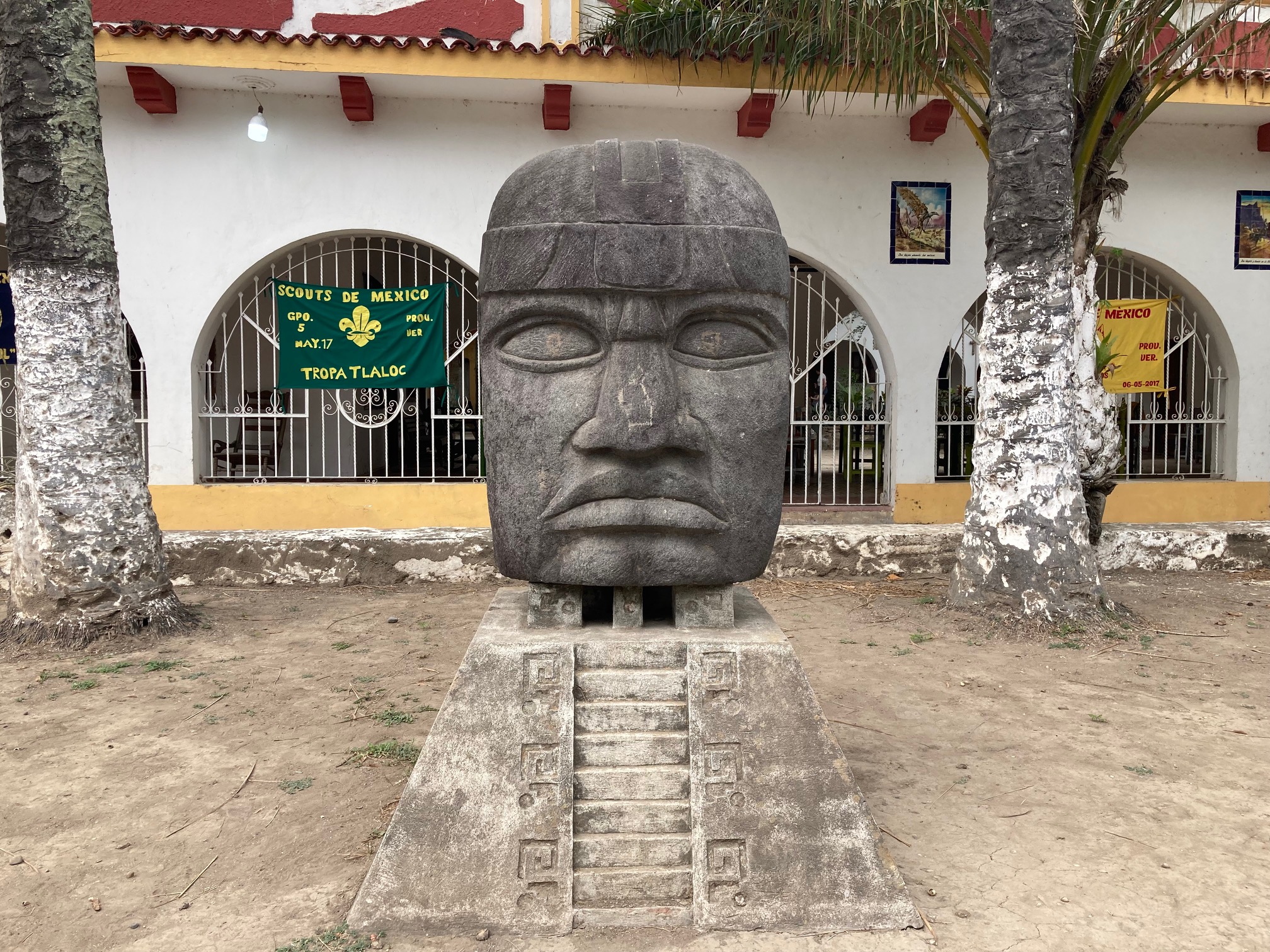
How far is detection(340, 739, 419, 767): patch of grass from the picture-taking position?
11.4 feet

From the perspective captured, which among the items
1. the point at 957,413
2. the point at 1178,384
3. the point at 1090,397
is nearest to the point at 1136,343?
the point at 1178,384

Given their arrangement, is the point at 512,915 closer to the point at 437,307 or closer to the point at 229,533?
the point at 229,533

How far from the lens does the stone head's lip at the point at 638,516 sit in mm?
2557

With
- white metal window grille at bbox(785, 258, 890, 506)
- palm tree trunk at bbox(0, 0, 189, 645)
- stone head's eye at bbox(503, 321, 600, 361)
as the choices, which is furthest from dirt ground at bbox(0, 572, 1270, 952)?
white metal window grille at bbox(785, 258, 890, 506)

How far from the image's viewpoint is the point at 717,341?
2.61m

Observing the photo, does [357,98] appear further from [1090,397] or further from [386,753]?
[1090,397]

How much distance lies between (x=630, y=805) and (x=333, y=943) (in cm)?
79

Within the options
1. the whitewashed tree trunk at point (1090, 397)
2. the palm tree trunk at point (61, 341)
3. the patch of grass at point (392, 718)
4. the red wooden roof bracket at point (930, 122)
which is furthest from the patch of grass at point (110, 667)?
the red wooden roof bracket at point (930, 122)

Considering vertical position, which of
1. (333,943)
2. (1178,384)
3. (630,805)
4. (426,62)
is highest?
(426,62)

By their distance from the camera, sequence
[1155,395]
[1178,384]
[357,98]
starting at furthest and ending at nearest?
[1178,384] < [1155,395] < [357,98]

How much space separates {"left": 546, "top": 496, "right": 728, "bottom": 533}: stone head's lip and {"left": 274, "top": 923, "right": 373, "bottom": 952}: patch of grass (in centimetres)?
112

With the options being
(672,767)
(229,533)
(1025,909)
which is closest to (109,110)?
(229,533)

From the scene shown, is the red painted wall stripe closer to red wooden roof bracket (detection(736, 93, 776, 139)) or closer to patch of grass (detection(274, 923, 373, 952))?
red wooden roof bracket (detection(736, 93, 776, 139))

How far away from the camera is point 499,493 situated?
2.65 m
